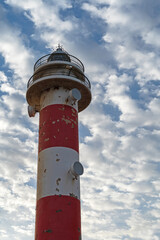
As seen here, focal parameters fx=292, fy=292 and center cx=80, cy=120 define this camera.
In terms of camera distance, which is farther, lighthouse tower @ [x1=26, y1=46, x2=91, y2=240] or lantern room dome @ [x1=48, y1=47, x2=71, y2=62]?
lantern room dome @ [x1=48, y1=47, x2=71, y2=62]

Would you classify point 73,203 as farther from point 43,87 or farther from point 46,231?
point 43,87

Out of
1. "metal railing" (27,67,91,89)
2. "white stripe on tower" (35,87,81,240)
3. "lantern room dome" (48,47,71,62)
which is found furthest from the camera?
"lantern room dome" (48,47,71,62)

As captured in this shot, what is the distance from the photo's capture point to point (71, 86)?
1955 centimetres

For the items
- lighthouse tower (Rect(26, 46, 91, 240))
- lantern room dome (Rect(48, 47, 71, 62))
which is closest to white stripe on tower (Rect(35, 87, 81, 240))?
lighthouse tower (Rect(26, 46, 91, 240))

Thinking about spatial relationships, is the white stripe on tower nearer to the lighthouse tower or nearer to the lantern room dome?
the lighthouse tower

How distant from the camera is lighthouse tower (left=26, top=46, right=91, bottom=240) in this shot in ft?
51.3

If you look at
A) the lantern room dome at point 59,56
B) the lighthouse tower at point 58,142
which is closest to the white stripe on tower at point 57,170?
the lighthouse tower at point 58,142

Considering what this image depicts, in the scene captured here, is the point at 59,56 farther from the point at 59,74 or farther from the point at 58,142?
the point at 58,142

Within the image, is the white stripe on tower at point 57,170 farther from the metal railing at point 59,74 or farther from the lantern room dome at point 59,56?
the lantern room dome at point 59,56

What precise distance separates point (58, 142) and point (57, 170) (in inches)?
67.7

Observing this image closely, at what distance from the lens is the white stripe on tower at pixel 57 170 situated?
50.9 feet

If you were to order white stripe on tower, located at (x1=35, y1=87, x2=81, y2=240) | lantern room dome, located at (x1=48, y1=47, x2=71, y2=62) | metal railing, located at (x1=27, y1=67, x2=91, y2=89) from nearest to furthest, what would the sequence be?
white stripe on tower, located at (x1=35, y1=87, x2=81, y2=240)
metal railing, located at (x1=27, y1=67, x2=91, y2=89)
lantern room dome, located at (x1=48, y1=47, x2=71, y2=62)

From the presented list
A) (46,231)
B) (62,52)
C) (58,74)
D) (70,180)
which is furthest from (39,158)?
(62,52)

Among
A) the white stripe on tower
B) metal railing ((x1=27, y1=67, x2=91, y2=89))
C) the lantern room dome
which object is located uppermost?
the lantern room dome
